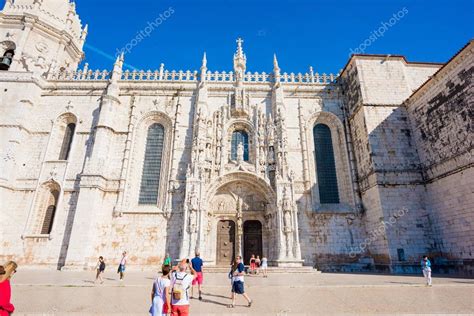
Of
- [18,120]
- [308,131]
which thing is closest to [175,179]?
[308,131]

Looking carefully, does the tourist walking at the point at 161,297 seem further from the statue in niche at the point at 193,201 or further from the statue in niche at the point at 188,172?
the statue in niche at the point at 188,172

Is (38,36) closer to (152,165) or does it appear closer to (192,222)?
(152,165)

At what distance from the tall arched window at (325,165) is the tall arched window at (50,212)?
18.2 meters

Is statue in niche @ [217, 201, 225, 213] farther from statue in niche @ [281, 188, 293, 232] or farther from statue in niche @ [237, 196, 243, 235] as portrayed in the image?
statue in niche @ [281, 188, 293, 232]

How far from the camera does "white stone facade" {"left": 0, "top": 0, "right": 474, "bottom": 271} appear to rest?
1543 cm

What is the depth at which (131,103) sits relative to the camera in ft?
65.7

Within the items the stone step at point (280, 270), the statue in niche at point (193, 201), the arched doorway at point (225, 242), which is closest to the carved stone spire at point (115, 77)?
the statue in niche at point (193, 201)

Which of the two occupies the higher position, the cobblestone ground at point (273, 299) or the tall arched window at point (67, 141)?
the tall arched window at point (67, 141)

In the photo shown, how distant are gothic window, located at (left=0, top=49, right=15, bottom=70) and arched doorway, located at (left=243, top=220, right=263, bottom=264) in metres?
22.3

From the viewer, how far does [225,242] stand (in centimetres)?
1700

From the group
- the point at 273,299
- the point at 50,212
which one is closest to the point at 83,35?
the point at 50,212

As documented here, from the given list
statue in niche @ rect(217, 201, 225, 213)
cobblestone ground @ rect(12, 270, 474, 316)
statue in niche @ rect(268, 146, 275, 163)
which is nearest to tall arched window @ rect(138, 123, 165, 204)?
statue in niche @ rect(217, 201, 225, 213)

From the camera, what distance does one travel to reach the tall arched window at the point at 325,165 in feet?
59.0

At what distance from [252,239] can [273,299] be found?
9.91 m
